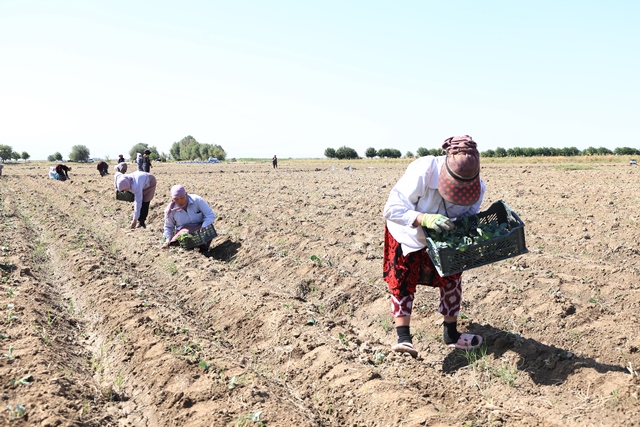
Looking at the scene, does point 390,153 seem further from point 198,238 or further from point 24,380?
point 24,380

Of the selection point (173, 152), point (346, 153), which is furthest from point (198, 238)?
point (173, 152)

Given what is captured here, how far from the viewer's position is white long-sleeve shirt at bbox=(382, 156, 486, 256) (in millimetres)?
4129

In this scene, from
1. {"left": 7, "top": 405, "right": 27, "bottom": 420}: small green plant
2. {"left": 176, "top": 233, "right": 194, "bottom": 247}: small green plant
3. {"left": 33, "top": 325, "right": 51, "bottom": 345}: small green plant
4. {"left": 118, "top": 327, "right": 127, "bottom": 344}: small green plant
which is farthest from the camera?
{"left": 176, "top": 233, "right": 194, "bottom": 247}: small green plant

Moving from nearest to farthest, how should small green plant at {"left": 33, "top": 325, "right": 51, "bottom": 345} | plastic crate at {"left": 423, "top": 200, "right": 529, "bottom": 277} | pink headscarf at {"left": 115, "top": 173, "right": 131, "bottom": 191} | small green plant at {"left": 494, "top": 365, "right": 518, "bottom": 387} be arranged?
plastic crate at {"left": 423, "top": 200, "right": 529, "bottom": 277} → small green plant at {"left": 494, "top": 365, "right": 518, "bottom": 387} → small green plant at {"left": 33, "top": 325, "right": 51, "bottom": 345} → pink headscarf at {"left": 115, "top": 173, "right": 131, "bottom": 191}

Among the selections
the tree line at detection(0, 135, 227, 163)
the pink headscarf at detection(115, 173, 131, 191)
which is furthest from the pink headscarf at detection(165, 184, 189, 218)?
the tree line at detection(0, 135, 227, 163)

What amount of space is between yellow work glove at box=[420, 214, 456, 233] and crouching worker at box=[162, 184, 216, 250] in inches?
204

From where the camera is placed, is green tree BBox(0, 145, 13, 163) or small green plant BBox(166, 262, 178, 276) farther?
green tree BBox(0, 145, 13, 163)

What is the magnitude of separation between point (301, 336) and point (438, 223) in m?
1.75

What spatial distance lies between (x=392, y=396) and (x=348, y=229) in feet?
20.9

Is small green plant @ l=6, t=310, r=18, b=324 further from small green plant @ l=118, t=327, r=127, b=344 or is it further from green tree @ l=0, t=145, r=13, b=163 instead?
green tree @ l=0, t=145, r=13, b=163

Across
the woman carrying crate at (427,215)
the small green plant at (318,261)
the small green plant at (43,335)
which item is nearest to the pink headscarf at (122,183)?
the small green plant at (318,261)

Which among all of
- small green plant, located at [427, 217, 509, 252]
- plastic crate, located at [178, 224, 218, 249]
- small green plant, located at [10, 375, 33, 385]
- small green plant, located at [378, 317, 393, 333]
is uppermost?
small green plant, located at [427, 217, 509, 252]

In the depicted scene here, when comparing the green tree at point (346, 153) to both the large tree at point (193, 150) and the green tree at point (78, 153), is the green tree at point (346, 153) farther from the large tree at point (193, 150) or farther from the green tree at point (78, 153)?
the green tree at point (78, 153)

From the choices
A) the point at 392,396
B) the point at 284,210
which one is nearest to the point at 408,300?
the point at 392,396
